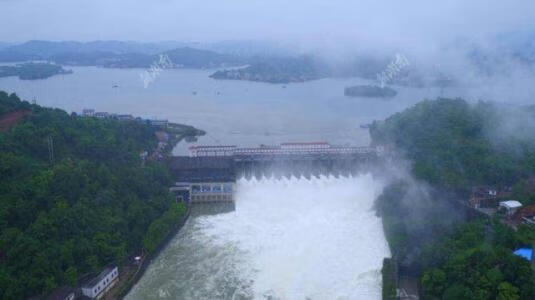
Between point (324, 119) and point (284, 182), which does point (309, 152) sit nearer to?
point (284, 182)

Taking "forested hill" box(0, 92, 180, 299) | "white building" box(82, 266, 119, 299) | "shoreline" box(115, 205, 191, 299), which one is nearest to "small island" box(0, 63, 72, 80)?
"forested hill" box(0, 92, 180, 299)

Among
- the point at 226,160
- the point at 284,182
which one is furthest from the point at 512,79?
the point at 226,160

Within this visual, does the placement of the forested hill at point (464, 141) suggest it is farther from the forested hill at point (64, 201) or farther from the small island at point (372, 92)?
the small island at point (372, 92)

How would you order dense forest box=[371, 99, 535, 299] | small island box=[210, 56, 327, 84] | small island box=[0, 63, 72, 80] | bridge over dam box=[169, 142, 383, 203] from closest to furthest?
dense forest box=[371, 99, 535, 299]
bridge over dam box=[169, 142, 383, 203]
small island box=[210, 56, 327, 84]
small island box=[0, 63, 72, 80]

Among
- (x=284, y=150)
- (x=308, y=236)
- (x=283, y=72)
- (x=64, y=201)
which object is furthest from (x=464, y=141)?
(x=283, y=72)

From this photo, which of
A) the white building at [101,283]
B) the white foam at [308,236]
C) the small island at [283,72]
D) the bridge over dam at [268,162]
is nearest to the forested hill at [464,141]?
the bridge over dam at [268,162]

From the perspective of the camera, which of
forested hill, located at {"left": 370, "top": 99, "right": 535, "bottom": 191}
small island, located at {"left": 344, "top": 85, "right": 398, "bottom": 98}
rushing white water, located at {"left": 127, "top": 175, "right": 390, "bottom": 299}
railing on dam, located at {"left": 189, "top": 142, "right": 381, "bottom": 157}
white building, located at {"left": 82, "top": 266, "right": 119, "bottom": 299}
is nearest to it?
white building, located at {"left": 82, "top": 266, "right": 119, "bottom": 299}

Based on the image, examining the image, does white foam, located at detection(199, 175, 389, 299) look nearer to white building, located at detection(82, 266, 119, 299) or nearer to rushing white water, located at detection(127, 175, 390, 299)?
rushing white water, located at detection(127, 175, 390, 299)
